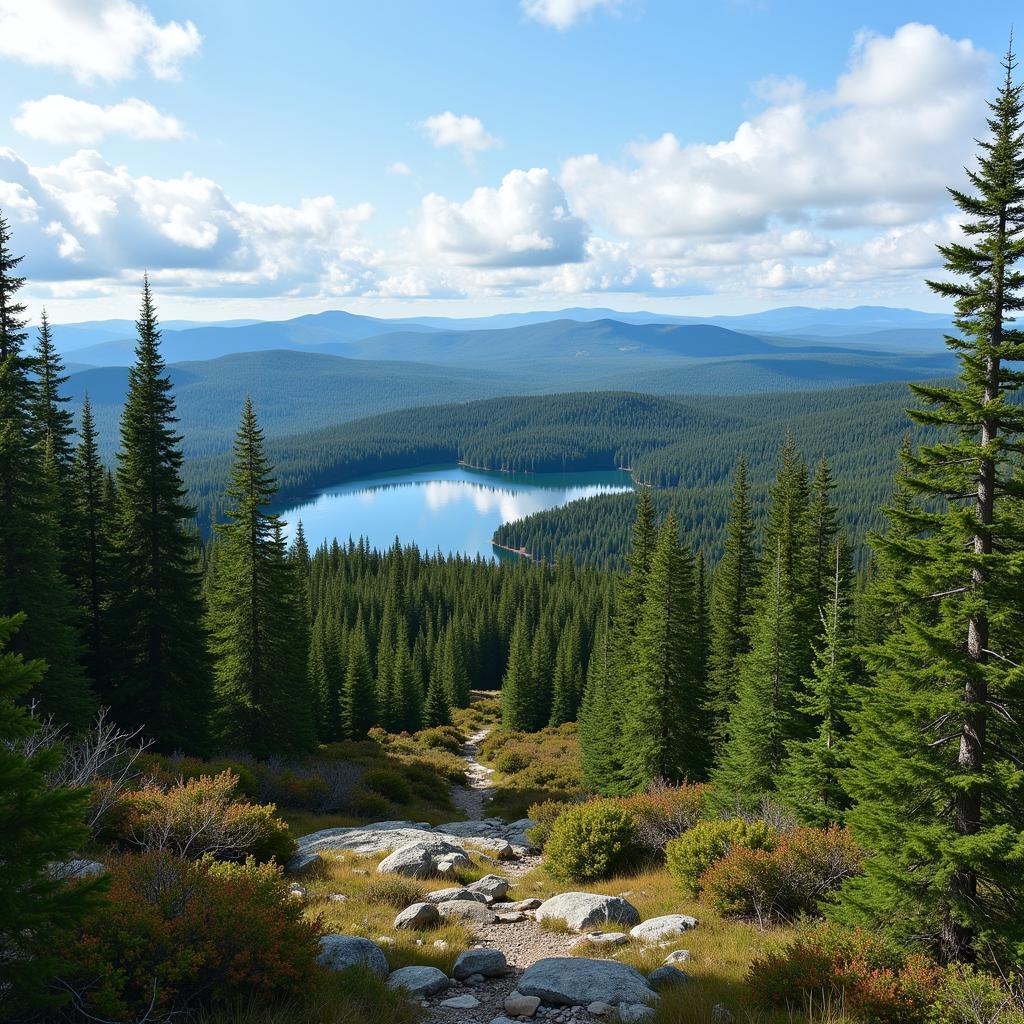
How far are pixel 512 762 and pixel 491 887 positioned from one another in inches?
1302

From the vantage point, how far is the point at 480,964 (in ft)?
36.8

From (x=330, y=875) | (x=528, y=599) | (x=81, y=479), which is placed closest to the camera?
(x=330, y=875)

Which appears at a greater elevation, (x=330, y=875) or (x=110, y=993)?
(x=110, y=993)

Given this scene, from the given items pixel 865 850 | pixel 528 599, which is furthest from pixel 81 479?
pixel 528 599

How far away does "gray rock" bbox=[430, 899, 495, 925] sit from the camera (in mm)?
14492

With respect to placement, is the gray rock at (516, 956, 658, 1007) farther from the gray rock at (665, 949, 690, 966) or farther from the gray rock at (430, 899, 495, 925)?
the gray rock at (430, 899, 495, 925)

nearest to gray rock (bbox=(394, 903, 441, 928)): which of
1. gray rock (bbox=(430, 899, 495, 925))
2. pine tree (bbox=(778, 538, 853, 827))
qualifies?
gray rock (bbox=(430, 899, 495, 925))

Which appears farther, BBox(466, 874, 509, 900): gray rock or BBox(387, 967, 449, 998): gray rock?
BBox(466, 874, 509, 900): gray rock

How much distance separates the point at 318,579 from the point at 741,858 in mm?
98109

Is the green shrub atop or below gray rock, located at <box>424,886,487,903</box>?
below

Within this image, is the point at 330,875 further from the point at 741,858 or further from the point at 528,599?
the point at 528,599

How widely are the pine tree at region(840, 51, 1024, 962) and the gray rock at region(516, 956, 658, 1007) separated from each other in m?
4.52

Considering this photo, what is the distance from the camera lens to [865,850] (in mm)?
14164

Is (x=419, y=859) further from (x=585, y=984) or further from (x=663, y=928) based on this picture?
(x=585, y=984)
